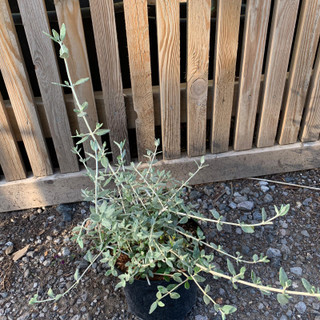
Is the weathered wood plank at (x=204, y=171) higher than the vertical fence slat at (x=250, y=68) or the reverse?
the reverse

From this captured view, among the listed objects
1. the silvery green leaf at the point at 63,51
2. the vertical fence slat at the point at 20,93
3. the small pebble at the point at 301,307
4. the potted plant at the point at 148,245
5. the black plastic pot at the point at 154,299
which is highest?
the silvery green leaf at the point at 63,51

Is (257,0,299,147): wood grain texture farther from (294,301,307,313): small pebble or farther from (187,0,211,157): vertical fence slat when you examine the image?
(294,301,307,313): small pebble

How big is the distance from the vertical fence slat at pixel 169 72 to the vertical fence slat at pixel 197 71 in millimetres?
75

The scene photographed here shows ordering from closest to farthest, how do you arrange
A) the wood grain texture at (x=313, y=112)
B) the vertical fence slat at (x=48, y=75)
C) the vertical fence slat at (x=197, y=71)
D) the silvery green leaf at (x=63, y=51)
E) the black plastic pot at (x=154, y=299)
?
Result: the silvery green leaf at (x=63, y=51)
the black plastic pot at (x=154, y=299)
the vertical fence slat at (x=48, y=75)
the vertical fence slat at (x=197, y=71)
the wood grain texture at (x=313, y=112)

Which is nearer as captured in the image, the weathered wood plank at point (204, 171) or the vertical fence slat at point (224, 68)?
the vertical fence slat at point (224, 68)

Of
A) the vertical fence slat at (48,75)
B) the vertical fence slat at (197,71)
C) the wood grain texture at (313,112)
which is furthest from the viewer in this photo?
the wood grain texture at (313,112)

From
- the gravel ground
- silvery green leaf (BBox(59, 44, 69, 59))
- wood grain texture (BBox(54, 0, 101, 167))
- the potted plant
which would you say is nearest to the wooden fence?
wood grain texture (BBox(54, 0, 101, 167))

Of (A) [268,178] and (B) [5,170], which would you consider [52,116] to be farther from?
(A) [268,178]

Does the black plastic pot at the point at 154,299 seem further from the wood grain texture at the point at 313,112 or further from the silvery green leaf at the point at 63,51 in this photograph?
the wood grain texture at the point at 313,112

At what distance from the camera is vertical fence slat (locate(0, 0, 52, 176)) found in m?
1.66

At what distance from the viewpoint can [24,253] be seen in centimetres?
197

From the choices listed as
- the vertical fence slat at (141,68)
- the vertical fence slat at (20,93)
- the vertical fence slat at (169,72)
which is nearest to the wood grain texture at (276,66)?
the vertical fence slat at (169,72)

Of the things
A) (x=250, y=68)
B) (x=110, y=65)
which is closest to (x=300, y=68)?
(x=250, y=68)

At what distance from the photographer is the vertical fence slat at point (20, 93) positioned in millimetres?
1658
